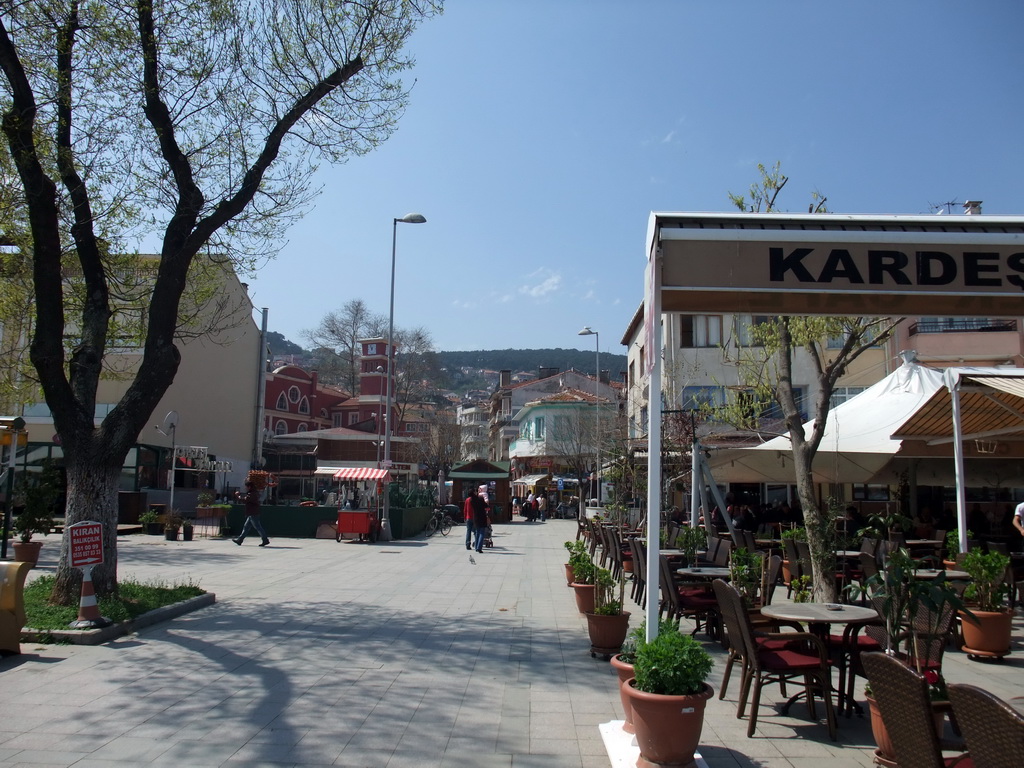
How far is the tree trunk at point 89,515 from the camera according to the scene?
9.23 metres

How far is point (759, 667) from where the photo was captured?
534cm

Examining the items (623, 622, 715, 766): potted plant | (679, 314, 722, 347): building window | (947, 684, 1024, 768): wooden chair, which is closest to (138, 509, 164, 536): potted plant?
(679, 314, 722, 347): building window

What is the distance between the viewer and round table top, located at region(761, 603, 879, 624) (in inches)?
214

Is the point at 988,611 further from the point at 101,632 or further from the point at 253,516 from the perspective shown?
the point at 253,516

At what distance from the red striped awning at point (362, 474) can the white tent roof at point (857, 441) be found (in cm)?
1065

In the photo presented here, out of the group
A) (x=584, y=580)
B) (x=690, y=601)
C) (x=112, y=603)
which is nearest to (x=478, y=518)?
(x=584, y=580)

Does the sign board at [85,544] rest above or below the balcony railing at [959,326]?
below

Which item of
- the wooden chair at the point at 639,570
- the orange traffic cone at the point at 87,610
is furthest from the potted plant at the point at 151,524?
the wooden chair at the point at 639,570

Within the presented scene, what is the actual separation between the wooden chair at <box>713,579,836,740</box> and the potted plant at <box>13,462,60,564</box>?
1332 centimetres

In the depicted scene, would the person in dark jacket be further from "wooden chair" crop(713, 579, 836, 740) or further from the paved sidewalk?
"wooden chair" crop(713, 579, 836, 740)

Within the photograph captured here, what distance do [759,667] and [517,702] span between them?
6.53ft

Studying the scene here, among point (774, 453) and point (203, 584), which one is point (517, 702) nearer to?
point (203, 584)

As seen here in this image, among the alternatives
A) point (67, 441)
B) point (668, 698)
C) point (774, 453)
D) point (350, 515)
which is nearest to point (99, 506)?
point (67, 441)

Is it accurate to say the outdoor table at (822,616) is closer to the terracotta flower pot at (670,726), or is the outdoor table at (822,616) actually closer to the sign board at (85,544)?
the terracotta flower pot at (670,726)
